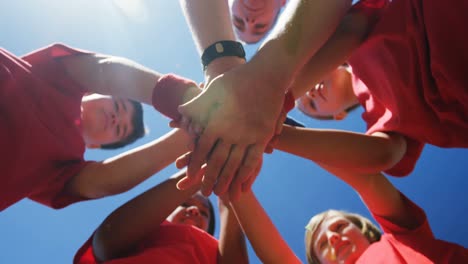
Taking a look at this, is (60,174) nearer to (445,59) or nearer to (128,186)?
(128,186)

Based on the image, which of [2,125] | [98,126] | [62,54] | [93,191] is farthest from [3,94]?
[98,126]

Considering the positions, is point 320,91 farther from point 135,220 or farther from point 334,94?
point 135,220

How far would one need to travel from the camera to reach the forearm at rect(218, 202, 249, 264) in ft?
3.96

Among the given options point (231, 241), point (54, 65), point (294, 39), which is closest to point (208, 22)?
point (294, 39)

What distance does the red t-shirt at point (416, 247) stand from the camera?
3.49ft

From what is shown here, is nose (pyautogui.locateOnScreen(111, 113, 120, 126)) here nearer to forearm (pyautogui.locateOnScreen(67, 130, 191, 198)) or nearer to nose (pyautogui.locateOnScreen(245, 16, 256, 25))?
forearm (pyautogui.locateOnScreen(67, 130, 191, 198))

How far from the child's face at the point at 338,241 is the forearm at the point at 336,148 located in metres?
0.77

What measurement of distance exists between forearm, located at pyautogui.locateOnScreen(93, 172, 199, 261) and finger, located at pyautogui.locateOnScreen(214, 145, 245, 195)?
44 centimetres

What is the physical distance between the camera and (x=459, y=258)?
3.51 ft

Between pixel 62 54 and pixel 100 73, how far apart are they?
21 centimetres

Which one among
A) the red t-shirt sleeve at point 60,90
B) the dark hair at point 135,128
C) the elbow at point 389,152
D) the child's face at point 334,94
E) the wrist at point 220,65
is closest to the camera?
the wrist at point 220,65

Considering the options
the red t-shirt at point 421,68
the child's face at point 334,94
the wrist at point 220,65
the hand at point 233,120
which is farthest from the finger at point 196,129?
the child's face at point 334,94

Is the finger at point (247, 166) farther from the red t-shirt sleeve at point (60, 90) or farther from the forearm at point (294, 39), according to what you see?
the red t-shirt sleeve at point (60, 90)

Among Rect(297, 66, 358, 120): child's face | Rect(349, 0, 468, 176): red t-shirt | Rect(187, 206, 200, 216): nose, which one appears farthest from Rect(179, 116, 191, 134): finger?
Rect(187, 206, 200, 216): nose
